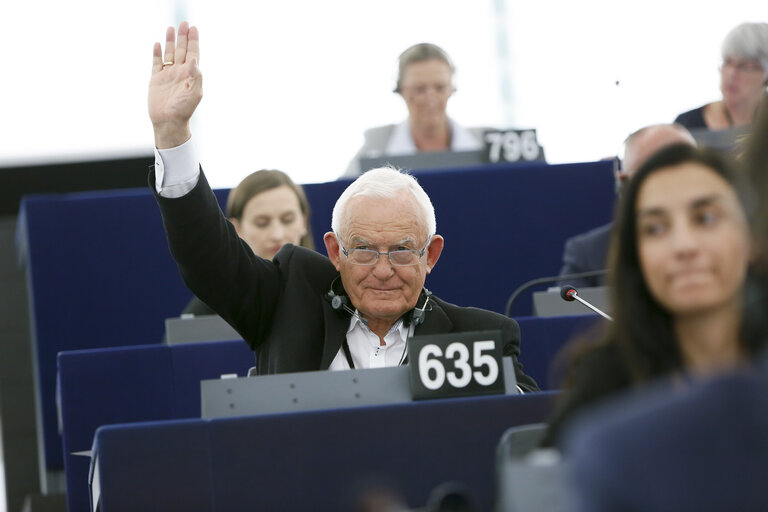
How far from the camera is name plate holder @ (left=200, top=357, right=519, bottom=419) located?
2398 mm

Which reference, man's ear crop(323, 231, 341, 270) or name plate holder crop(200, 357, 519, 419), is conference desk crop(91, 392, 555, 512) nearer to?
name plate holder crop(200, 357, 519, 419)

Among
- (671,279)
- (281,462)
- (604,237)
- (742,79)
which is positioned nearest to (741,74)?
(742,79)

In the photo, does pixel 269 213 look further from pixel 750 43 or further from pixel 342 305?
pixel 750 43

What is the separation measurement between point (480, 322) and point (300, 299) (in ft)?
1.44

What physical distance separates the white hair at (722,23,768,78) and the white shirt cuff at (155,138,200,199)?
3038 millimetres

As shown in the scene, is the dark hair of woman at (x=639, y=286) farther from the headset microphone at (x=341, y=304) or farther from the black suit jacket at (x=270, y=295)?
the headset microphone at (x=341, y=304)

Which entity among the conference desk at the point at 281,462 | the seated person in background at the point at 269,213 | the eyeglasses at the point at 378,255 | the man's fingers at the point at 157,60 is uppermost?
the man's fingers at the point at 157,60

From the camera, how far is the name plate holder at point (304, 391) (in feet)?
7.87

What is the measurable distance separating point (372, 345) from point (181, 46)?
84cm

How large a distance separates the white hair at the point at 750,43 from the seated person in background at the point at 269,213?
1.94 metres

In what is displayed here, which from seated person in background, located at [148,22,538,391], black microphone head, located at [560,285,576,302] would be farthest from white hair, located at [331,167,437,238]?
black microphone head, located at [560,285,576,302]

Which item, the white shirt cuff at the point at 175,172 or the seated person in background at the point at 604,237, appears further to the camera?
the seated person in background at the point at 604,237

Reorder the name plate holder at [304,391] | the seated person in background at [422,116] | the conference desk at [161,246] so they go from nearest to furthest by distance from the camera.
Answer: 1. the name plate holder at [304,391]
2. the conference desk at [161,246]
3. the seated person in background at [422,116]

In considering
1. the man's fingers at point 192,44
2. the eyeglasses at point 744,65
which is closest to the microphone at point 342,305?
the man's fingers at point 192,44
